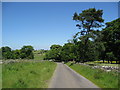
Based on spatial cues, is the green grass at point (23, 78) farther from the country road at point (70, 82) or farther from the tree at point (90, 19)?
the tree at point (90, 19)

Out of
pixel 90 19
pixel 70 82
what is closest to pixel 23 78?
pixel 70 82

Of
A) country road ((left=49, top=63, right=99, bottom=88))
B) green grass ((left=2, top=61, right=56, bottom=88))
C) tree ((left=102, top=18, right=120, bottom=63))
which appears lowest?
country road ((left=49, top=63, right=99, bottom=88))

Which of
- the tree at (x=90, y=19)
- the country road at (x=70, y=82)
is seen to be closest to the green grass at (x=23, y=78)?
the country road at (x=70, y=82)

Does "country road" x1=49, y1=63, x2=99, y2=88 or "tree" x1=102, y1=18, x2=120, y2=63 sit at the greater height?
"tree" x1=102, y1=18, x2=120, y2=63

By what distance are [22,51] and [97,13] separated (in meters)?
90.2

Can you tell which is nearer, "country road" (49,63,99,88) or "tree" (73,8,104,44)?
"country road" (49,63,99,88)

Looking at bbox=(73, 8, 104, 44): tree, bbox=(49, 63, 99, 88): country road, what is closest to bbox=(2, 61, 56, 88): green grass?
bbox=(49, 63, 99, 88): country road

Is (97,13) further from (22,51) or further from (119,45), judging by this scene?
(22,51)

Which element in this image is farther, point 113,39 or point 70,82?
point 113,39

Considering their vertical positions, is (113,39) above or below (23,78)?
above

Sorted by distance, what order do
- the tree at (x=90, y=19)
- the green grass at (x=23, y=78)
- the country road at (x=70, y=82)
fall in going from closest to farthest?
1. the green grass at (x=23, y=78)
2. the country road at (x=70, y=82)
3. the tree at (x=90, y=19)

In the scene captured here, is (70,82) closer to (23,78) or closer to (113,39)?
(23,78)

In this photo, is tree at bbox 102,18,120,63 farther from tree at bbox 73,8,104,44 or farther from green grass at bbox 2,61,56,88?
green grass at bbox 2,61,56,88

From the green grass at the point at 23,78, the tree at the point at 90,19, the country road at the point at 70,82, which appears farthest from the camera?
the tree at the point at 90,19
